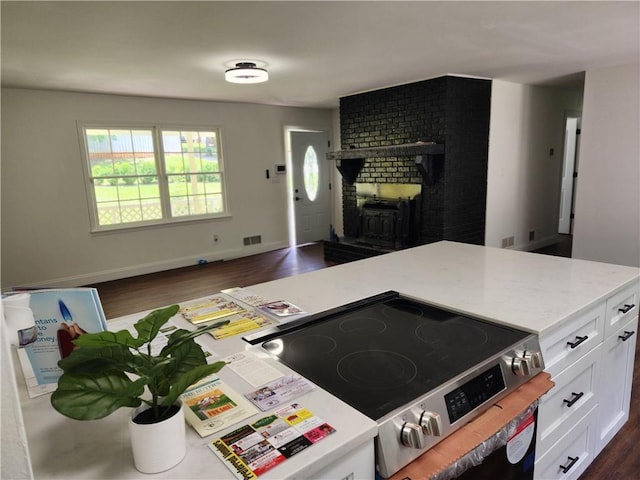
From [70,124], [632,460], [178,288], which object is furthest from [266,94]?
[632,460]

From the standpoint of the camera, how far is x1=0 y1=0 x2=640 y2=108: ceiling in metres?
2.46

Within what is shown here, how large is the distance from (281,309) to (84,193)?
4.47 meters

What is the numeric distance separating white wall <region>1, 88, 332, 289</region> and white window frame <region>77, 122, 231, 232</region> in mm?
64

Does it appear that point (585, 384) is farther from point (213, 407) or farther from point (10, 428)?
point (10, 428)

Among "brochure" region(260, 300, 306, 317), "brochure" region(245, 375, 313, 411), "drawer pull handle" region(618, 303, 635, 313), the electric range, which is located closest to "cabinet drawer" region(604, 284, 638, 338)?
"drawer pull handle" region(618, 303, 635, 313)

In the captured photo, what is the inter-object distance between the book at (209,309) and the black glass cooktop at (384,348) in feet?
0.88

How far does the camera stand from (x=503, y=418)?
1.06 m

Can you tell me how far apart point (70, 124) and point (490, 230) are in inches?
212

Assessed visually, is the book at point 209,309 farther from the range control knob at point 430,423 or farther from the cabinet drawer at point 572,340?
the cabinet drawer at point 572,340

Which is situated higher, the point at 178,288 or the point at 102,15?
the point at 102,15

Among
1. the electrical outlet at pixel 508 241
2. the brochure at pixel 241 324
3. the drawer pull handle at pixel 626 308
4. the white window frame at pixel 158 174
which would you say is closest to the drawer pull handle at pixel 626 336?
the drawer pull handle at pixel 626 308

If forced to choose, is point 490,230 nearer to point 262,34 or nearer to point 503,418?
point 262,34

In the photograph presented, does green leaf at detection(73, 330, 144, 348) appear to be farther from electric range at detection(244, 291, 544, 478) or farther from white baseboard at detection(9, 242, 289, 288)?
white baseboard at detection(9, 242, 289, 288)

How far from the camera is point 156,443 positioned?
714 millimetres
